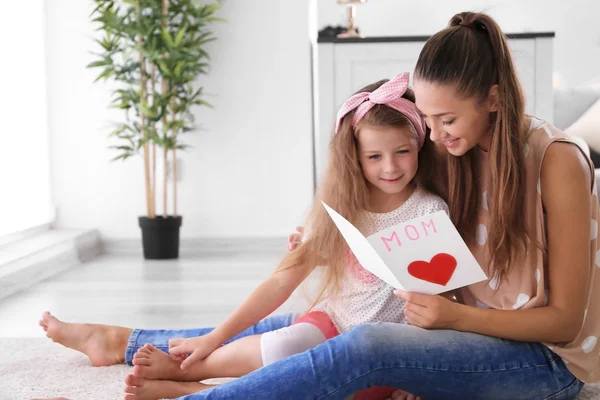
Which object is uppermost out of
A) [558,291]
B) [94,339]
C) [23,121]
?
[23,121]

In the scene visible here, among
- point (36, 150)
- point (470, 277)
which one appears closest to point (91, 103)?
point (36, 150)

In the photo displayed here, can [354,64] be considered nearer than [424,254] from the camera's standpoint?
No

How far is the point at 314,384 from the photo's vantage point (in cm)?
120

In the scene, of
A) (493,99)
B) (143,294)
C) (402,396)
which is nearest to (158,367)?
(402,396)

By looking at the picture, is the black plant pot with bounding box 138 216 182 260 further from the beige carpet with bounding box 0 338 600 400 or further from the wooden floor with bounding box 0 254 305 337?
the beige carpet with bounding box 0 338 600 400

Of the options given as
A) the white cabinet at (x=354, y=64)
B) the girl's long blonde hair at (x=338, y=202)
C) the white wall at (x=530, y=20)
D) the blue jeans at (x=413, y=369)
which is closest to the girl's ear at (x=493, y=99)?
the girl's long blonde hair at (x=338, y=202)

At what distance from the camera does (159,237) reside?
373 centimetres

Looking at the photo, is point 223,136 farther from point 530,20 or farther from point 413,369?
point 413,369

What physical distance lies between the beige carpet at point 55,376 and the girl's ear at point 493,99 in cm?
59

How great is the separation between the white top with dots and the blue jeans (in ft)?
0.84

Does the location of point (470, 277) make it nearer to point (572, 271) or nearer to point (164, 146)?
point (572, 271)

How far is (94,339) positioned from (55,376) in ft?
0.41

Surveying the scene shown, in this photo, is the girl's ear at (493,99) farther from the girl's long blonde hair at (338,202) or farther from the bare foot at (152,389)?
the bare foot at (152,389)

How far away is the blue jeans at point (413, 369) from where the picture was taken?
3.96 ft
